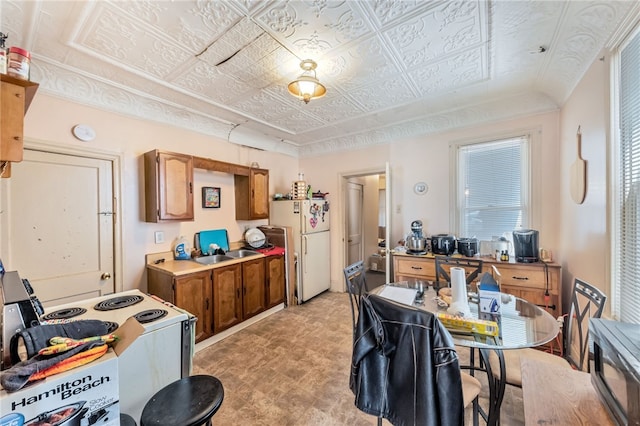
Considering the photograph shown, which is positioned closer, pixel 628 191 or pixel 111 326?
pixel 111 326

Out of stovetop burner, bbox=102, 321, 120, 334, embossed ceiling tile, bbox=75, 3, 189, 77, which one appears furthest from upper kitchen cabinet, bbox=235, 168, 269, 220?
stovetop burner, bbox=102, 321, 120, 334

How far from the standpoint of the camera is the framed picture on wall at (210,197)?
3424 millimetres

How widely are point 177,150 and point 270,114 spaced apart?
124 cm

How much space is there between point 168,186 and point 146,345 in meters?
1.93

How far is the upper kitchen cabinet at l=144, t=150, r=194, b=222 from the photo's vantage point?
271 cm

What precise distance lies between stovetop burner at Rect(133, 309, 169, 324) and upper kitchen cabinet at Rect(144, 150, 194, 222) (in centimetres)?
149

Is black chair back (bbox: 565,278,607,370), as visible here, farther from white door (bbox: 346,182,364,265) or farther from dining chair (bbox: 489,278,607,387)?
white door (bbox: 346,182,364,265)

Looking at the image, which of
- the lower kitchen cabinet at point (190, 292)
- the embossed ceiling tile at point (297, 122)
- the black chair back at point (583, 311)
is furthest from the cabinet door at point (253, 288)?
the black chair back at point (583, 311)

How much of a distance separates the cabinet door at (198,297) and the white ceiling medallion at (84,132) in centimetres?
161

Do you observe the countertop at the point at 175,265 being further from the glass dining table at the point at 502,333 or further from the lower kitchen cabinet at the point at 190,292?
the glass dining table at the point at 502,333

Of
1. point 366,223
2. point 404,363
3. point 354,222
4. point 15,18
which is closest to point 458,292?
point 404,363

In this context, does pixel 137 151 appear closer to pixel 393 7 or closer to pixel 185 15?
pixel 185 15

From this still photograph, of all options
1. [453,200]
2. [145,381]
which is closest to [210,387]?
[145,381]

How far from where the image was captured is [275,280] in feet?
11.9
